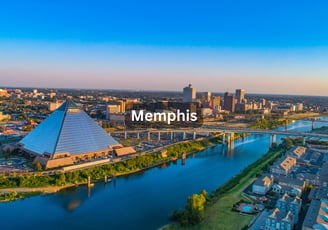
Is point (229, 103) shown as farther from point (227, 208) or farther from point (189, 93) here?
point (227, 208)

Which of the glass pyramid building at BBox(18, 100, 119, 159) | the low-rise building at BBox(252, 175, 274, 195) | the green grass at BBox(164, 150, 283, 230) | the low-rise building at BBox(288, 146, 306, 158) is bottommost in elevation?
the green grass at BBox(164, 150, 283, 230)

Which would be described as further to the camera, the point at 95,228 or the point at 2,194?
the point at 2,194

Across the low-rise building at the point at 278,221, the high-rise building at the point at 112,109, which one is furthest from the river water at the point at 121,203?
the high-rise building at the point at 112,109

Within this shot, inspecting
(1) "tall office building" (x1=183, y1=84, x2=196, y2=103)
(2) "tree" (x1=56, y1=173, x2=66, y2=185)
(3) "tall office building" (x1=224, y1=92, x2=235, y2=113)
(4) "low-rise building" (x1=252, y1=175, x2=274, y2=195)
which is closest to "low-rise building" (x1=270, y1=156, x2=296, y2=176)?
(4) "low-rise building" (x1=252, y1=175, x2=274, y2=195)

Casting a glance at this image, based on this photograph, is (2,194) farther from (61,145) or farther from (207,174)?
(207,174)

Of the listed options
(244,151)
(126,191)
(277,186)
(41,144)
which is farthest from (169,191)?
(244,151)

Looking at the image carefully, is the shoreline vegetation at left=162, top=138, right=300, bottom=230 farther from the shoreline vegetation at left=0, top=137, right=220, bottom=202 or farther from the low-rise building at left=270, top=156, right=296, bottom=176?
the shoreline vegetation at left=0, top=137, right=220, bottom=202
